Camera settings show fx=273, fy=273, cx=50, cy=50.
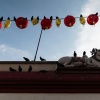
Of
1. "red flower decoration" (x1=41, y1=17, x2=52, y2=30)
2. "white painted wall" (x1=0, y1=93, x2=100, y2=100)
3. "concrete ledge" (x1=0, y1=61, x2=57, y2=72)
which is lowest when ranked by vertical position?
"white painted wall" (x1=0, y1=93, x2=100, y2=100)

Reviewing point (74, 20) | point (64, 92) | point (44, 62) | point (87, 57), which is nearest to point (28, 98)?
point (64, 92)

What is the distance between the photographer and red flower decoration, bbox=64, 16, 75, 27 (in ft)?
53.0

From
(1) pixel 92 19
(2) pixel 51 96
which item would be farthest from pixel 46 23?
(2) pixel 51 96

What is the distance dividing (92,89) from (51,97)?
5.60 ft

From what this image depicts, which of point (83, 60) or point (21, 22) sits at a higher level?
point (21, 22)

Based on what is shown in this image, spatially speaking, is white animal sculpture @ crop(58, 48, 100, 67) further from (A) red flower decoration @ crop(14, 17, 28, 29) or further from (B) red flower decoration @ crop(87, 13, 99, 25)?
(A) red flower decoration @ crop(14, 17, 28, 29)

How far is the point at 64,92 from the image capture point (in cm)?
1122

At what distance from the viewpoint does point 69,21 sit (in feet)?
53.1

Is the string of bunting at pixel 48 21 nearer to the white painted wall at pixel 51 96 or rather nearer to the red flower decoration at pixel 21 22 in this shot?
the red flower decoration at pixel 21 22

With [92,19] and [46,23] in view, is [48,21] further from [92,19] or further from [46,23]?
[92,19]

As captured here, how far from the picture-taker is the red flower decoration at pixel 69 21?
16141 mm

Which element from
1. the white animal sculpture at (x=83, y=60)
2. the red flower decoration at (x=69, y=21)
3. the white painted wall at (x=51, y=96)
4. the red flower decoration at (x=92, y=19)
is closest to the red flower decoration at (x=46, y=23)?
the red flower decoration at (x=69, y=21)

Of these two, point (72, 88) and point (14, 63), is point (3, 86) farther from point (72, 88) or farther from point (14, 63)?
point (72, 88)

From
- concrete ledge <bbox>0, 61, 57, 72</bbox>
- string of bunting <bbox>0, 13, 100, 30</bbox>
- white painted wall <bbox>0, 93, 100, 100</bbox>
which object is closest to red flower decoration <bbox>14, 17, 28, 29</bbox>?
string of bunting <bbox>0, 13, 100, 30</bbox>
